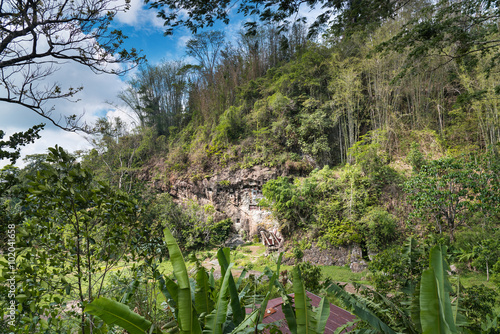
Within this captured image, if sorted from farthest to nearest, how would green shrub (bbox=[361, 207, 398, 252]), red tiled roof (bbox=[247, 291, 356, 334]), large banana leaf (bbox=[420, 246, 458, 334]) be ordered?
green shrub (bbox=[361, 207, 398, 252])
red tiled roof (bbox=[247, 291, 356, 334])
large banana leaf (bbox=[420, 246, 458, 334])

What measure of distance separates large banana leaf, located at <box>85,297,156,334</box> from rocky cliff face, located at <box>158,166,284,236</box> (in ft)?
31.2

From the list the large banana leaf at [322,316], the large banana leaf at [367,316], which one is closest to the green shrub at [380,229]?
the large banana leaf at [367,316]

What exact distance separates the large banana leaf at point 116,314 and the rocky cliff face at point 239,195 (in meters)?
9.50

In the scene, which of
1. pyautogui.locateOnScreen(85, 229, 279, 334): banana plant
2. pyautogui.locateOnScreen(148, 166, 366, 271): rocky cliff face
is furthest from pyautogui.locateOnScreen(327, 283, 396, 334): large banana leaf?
pyautogui.locateOnScreen(148, 166, 366, 271): rocky cliff face

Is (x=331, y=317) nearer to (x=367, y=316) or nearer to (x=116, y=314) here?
(x=367, y=316)

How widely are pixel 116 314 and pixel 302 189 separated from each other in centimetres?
743

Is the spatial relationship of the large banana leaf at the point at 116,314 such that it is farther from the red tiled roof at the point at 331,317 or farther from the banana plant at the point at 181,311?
the red tiled roof at the point at 331,317

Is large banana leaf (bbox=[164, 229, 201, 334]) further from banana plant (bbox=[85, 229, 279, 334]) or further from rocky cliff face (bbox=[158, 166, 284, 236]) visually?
rocky cliff face (bbox=[158, 166, 284, 236])

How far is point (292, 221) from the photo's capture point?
824 centimetres

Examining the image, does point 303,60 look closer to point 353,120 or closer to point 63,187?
point 353,120

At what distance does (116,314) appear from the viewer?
2.79ft

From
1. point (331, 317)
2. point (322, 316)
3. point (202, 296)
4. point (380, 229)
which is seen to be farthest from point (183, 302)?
point (380, 229)

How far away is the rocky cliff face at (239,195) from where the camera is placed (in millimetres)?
11266

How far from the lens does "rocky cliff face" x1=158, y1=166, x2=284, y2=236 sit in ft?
37.0
